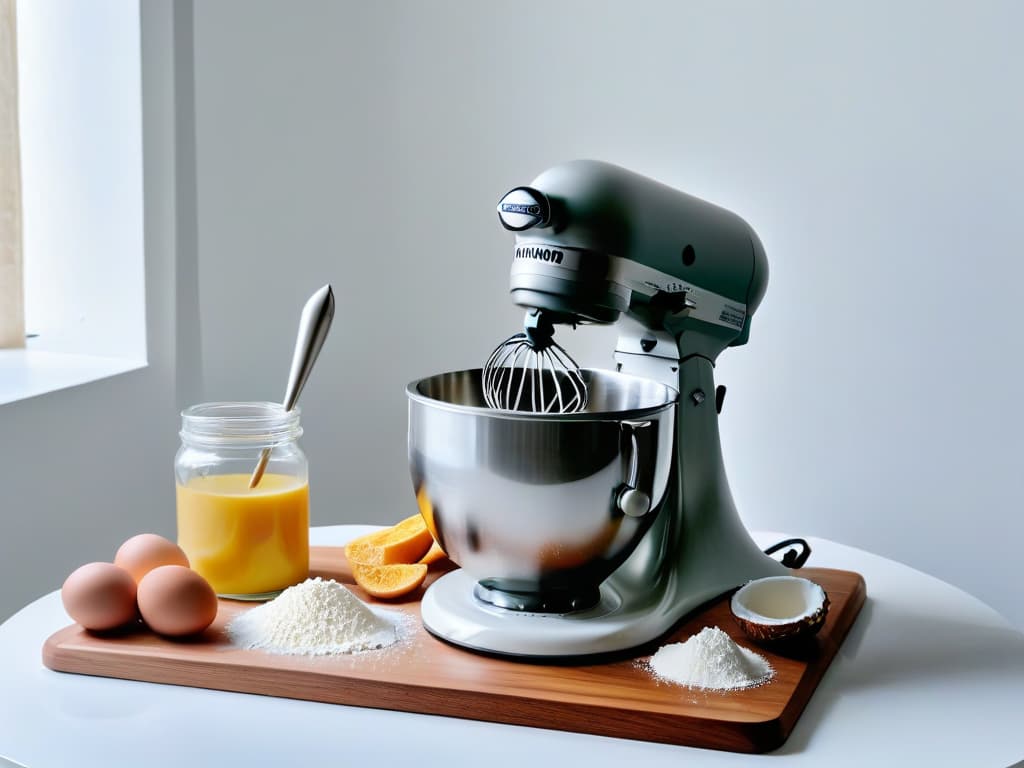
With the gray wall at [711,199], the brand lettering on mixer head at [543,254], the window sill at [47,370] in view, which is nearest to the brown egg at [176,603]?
the brand lettering on mixer head at [543,254]

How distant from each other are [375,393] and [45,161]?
0.76 metres

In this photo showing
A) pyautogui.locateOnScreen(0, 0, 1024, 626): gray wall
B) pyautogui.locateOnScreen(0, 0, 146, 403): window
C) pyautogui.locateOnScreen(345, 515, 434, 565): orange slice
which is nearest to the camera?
pyautogui.locateOnScreen(345, 515, 434, 565): orange slice

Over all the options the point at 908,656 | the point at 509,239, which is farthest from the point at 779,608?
the point at 509,239

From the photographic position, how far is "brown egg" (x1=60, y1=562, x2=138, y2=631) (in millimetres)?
882

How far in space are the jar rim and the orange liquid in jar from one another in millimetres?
44

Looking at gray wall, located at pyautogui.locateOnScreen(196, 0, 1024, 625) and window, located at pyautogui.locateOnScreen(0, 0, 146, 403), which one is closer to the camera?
gray wall, located at pyautogui.locateOnScreen(196, 0, 1024, 625)

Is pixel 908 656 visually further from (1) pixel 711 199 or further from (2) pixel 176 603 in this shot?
(1) pixel 711 199

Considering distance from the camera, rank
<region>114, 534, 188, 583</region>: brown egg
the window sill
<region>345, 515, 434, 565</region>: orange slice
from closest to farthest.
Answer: <region>114, 534, 188, 583</region>: brown egg → <region>345, 515, 434, 565</region>: orange slice → the window sill

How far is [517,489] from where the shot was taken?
0.84 meters

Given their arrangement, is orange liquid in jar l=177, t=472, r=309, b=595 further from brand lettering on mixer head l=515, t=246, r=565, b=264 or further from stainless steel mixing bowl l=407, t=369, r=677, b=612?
brand lettering on mixer head l=515, t=246, r=565, b=264

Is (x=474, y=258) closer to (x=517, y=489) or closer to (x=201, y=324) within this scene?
(x=201, y=324)

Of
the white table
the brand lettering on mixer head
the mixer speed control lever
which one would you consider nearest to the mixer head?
the brand lettering on mixer head

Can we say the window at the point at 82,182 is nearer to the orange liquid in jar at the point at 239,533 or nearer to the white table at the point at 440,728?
the orange liquid in jar at the point at 239,533

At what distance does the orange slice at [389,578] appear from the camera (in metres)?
1.01
